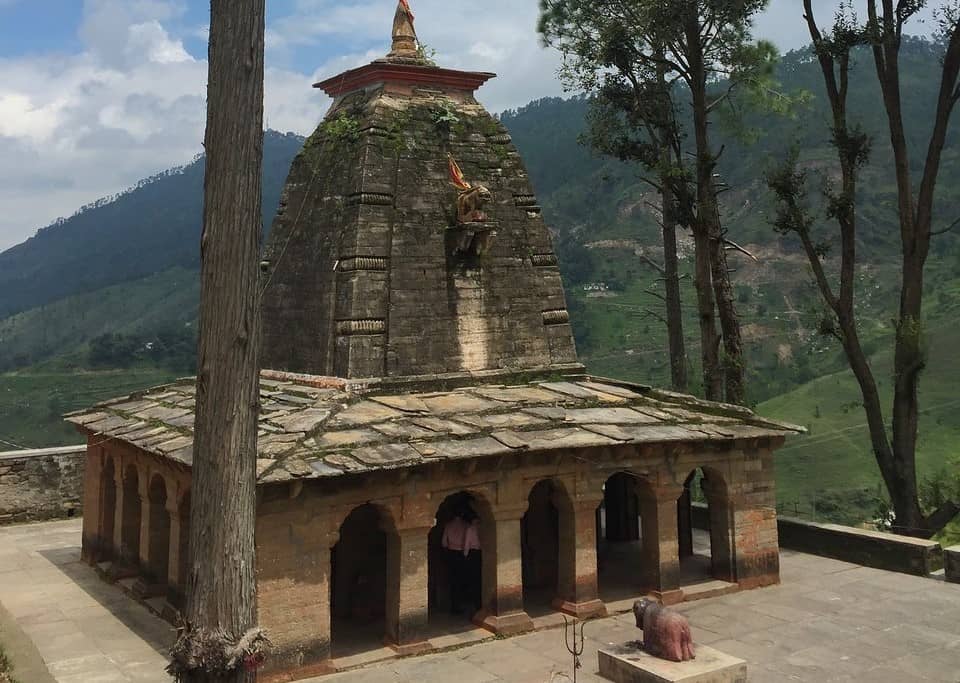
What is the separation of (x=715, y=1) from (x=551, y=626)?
1191cm

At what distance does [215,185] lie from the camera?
590cm

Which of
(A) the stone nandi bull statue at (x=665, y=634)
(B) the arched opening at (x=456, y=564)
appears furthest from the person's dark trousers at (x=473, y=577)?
(A) the stone nandi bull statue at (x=665, y=634)

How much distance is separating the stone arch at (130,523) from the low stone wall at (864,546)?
404 inches

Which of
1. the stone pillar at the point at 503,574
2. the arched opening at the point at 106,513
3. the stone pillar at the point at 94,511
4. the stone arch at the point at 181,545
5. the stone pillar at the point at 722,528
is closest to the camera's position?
the stone pillar at the point at 503,574

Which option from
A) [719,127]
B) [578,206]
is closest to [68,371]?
[578,206]

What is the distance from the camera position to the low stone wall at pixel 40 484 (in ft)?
55.3

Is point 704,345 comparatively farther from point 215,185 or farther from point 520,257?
point 215,185

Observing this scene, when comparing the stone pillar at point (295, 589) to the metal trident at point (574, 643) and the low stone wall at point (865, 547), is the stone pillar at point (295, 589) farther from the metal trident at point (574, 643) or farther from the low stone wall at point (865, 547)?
the low stone wall at point (865, 547)

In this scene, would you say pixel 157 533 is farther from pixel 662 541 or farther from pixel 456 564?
pixel 662 541

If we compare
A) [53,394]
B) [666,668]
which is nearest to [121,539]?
[666,668]

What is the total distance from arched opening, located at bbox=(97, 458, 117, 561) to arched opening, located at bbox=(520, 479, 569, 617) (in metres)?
6.44

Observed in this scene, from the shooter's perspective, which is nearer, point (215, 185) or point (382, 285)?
point (215, 185)

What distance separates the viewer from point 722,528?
12.4 meters

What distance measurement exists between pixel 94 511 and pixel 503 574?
23.7ft
